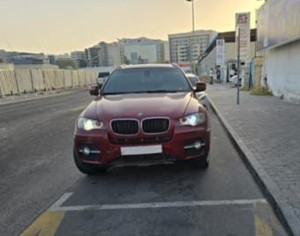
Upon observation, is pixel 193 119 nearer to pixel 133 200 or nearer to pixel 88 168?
pixel 133 200

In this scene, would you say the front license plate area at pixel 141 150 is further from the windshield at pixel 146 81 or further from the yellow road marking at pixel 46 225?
the windshield at pixel 146 81

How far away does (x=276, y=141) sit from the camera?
712 cm

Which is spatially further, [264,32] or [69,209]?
[264,32]

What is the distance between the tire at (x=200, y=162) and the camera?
5.41 metres

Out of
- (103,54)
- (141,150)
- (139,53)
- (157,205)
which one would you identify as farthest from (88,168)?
(103,54)

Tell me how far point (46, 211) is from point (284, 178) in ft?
10.5

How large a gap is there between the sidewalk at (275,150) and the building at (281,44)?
10.5 feet

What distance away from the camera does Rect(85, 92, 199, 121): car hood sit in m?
5.09

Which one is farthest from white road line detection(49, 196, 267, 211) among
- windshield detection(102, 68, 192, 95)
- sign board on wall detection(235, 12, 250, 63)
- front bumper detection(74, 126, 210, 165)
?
sign board on wall detection(235, 12, 250, 63)

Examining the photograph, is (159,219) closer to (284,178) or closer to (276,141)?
(284,178)

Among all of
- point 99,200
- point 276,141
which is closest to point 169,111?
point 99,200

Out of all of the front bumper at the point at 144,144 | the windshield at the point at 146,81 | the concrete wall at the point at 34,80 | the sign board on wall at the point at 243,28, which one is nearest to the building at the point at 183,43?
the concrete wall at the point at 34,80

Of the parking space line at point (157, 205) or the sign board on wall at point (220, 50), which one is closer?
the parking space line at point (157, 205)

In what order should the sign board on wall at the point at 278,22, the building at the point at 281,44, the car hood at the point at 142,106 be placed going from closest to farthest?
1. the car hood at the point at 142,106
2. the sign board on wall at the point at 278,22
3. the building at the point at 281,44
